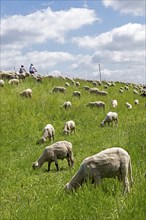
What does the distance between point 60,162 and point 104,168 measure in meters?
6.03

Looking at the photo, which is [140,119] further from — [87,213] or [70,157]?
[87,213]

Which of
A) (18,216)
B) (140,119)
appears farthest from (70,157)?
(140,119)

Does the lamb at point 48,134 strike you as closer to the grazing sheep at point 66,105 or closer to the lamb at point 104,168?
the grazing sheep at point 66,105

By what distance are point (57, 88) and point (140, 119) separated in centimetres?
686

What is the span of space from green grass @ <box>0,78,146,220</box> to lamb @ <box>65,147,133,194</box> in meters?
0.18

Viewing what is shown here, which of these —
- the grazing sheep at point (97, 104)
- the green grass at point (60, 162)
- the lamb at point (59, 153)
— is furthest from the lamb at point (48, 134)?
the grazing sheep at point (97, 104)

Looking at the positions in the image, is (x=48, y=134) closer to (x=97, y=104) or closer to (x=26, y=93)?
(x=26, y=93)

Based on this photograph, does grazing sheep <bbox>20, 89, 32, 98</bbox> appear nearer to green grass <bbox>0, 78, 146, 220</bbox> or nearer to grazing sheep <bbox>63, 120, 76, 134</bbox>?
green grass <bbox>0, 78, 146, 220</bbox>

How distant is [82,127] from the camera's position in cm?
2070

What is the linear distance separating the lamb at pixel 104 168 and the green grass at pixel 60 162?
18cm

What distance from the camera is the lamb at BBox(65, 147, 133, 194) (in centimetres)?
768

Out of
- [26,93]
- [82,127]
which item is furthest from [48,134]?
[26,93]

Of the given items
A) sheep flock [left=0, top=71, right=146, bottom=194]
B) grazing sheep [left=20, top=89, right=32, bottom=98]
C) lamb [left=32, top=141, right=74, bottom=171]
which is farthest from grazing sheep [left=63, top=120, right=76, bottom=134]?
lamb [left=32, top=141, right=74, bottom=171]

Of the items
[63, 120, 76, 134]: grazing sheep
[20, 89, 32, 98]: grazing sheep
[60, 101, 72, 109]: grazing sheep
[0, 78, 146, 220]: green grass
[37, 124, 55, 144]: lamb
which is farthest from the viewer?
[20, 89, 32, 98]: grazing sheep
